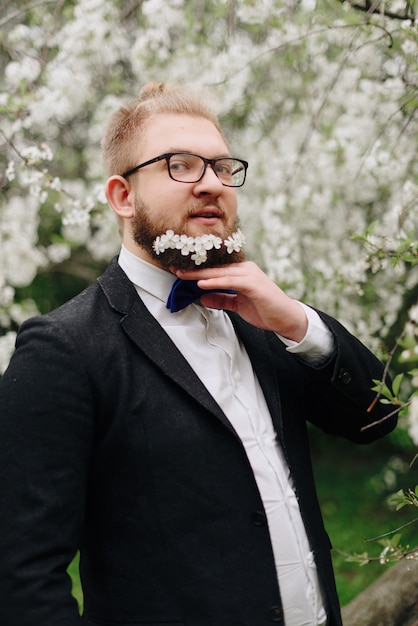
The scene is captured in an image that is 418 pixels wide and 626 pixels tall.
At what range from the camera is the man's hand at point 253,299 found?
1696 millimetres

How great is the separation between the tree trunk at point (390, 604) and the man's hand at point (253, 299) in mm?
1134

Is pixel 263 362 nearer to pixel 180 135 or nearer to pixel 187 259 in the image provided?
pixel 187 259

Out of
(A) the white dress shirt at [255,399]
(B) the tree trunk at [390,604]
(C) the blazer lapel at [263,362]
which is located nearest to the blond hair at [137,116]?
(A) the white dress shirt at [255,399]

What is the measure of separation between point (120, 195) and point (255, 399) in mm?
623

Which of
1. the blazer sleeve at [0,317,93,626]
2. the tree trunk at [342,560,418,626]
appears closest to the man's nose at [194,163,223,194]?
the blazer sleeve at [0,317,93,626]

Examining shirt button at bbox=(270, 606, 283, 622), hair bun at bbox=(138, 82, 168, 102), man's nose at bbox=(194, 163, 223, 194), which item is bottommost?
shirt button at bbox=(270, 606, 283, 622)

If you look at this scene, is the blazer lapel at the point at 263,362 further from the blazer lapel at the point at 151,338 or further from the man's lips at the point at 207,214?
the man's lips at the point at 207,214

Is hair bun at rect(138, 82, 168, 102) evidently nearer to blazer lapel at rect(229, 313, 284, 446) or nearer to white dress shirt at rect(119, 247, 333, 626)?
white dress shirt at rect(119, 247, 333, 626)

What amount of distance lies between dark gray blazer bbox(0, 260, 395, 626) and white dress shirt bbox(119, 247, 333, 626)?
64mm

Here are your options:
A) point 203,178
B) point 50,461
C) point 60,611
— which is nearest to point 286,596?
point 60,611

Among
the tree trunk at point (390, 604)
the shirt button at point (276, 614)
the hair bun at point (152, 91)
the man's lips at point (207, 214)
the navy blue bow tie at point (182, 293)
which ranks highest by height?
the hair bun at point (152, 91)

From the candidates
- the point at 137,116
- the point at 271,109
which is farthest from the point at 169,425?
the point at 271,109

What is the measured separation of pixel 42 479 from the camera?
1.43 metres

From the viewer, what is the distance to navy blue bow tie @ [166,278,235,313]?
1.72m
